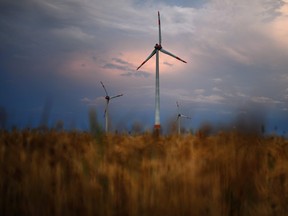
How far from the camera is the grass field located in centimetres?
455

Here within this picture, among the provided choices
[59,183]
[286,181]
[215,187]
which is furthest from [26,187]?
[286,181]

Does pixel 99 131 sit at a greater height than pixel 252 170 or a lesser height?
greater

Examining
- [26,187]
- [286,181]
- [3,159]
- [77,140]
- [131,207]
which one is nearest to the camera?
[131,207]

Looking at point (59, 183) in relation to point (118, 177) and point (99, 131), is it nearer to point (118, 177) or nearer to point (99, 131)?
point (118, 177)

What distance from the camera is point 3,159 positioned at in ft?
20.4

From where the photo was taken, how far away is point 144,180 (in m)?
5.16

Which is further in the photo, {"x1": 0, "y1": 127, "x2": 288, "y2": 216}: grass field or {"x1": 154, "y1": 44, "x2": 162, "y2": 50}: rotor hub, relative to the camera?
{"x1": 154, "y1": 44, "x2": 162, "y2": 50}: rotor hub

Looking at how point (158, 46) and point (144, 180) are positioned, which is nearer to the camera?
point (144, 180)

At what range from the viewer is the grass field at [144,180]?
4547 mm

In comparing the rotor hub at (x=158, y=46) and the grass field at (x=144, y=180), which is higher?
the rotor hub at (x=158, y=46)

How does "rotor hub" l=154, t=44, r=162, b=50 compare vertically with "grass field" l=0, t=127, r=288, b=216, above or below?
above

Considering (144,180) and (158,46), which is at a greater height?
(158,46)

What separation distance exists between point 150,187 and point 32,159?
2.35 meters

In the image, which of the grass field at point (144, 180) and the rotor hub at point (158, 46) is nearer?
the grass field at point (144, 180)
